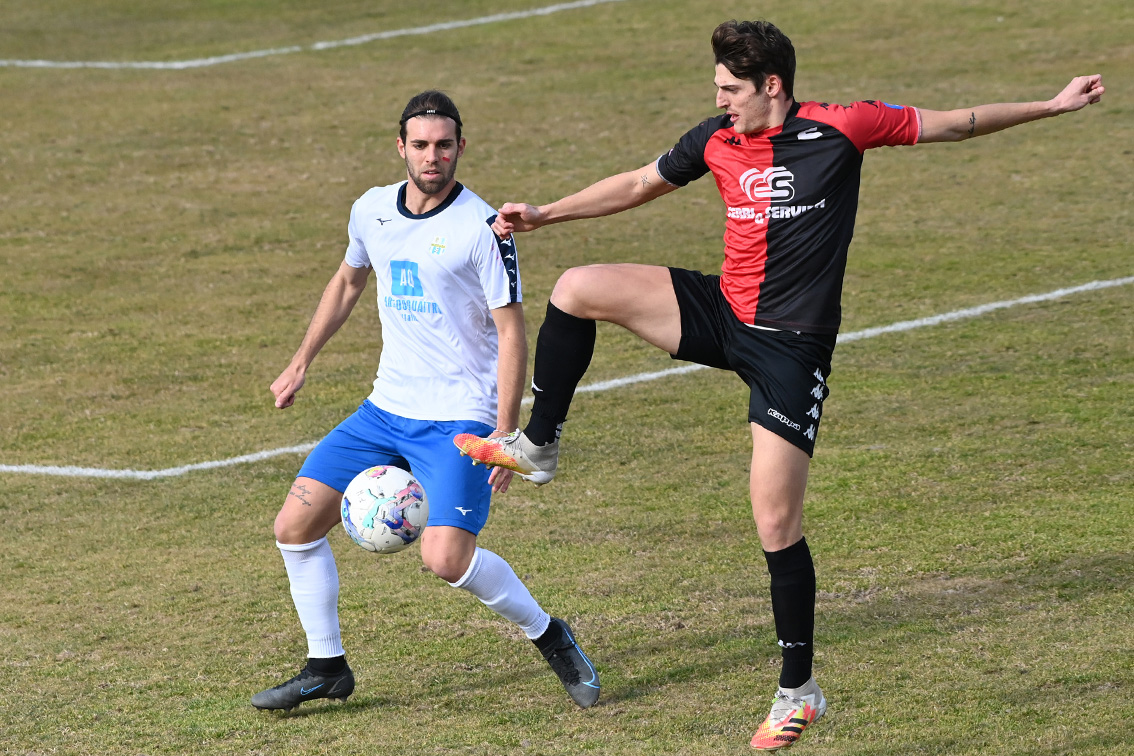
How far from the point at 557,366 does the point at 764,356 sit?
0.97 metres

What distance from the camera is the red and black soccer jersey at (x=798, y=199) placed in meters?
6.16

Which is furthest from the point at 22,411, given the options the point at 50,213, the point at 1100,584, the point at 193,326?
the point at 1100,584

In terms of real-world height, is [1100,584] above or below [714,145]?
below

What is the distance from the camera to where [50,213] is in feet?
57.3

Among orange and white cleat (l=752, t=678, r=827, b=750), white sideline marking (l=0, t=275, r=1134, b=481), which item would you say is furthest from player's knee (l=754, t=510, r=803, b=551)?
white sideline marking (l=0, t=275, r=1134, b=481)

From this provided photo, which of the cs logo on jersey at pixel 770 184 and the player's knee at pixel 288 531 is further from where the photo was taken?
the player's knee at pixel 288 531

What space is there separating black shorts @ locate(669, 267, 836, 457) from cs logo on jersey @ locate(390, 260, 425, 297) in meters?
1.15

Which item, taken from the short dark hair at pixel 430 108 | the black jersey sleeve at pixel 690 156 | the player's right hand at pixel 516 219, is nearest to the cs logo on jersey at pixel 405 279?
the player's right hand at pixel 516 219

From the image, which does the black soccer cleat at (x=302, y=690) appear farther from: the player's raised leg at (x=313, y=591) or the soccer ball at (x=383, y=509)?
the soccer ball at (x=383, y=509)

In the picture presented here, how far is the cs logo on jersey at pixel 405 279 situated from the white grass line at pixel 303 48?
58.7 feet

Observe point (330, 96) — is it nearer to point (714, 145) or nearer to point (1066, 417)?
point (1066, 417)

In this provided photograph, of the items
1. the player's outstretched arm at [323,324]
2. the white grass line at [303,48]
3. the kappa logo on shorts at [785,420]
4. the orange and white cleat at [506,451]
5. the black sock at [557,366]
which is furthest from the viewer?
the white grass line at [303,48]

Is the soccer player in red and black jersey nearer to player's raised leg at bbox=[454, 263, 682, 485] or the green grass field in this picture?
player's raised leg at bbox=[454, 263, 682, 485]

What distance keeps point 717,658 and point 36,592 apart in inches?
155
